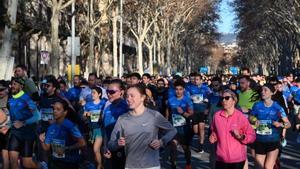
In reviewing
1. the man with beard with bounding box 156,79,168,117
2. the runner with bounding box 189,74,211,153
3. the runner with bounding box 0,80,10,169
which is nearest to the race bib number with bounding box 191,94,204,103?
the runner with bounding box 189,74,211,153

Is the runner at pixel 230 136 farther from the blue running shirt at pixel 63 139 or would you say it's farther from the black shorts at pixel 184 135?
the black shorts at pixel 184 135

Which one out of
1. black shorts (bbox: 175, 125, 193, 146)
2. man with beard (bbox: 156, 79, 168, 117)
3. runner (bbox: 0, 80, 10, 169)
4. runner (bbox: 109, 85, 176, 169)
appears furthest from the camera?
man with beard (bbox: 156, 79, 168, 117)

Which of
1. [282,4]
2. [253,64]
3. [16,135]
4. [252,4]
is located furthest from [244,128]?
[253,64]

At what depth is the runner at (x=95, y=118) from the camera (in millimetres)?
10156

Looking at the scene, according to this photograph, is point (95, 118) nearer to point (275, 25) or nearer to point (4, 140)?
point (4, 140)

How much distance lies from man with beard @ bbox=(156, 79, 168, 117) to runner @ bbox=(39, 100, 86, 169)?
23.8 ft

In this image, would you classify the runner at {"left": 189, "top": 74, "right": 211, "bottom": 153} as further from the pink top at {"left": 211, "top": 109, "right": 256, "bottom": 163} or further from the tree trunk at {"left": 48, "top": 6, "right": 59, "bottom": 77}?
the tree trunk at {"left": 48, "top": 6, "right": 59, "bottom": 77}

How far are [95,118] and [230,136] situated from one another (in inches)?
141

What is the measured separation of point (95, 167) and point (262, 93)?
327 centimetres

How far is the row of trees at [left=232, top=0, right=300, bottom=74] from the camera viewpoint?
151 ft

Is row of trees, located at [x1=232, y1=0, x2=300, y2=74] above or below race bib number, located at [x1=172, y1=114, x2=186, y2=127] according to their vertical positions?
above

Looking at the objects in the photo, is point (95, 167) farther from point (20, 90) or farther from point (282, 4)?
point (282, 4)

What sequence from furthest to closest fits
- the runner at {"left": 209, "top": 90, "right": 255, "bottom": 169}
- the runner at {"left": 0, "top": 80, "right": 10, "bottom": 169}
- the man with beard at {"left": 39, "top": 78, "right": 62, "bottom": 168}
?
the man with beard at {"left": 39, "top": 78, "right": 62, "bottom": 168}, the runner at {"left": 0, "top": 80, "right": 10, "bottom": 169}, the runner at {"left": 209, "top": 90, "right": 255, "bottom": 169}

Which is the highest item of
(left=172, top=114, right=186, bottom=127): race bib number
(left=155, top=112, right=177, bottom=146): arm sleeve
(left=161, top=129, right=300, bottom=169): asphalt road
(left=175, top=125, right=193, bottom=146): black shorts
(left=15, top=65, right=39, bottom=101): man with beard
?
(left=15, top=65, right=39, bottom=101): man with beard
